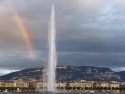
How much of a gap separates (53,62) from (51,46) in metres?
5.49

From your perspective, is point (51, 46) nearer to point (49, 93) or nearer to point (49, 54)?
point (49, 54)

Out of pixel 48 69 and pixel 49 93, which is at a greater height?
pixel 48 69

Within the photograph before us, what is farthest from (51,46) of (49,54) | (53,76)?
(53,76)

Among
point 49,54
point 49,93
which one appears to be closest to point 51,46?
point 49,54

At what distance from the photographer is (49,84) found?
91.2 m

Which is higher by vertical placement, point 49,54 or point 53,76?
point 49,54

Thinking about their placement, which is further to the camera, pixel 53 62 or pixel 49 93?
pixel 53 62

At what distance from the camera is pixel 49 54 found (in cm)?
9425

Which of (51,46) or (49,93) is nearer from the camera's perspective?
(49,93)

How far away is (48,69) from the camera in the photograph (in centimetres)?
9200

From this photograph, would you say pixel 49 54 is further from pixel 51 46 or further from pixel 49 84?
pixel 49 84

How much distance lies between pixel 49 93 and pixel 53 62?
11.4 metres

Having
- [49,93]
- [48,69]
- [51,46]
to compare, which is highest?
[51,46]

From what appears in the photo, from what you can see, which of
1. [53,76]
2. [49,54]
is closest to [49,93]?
[53,76]
